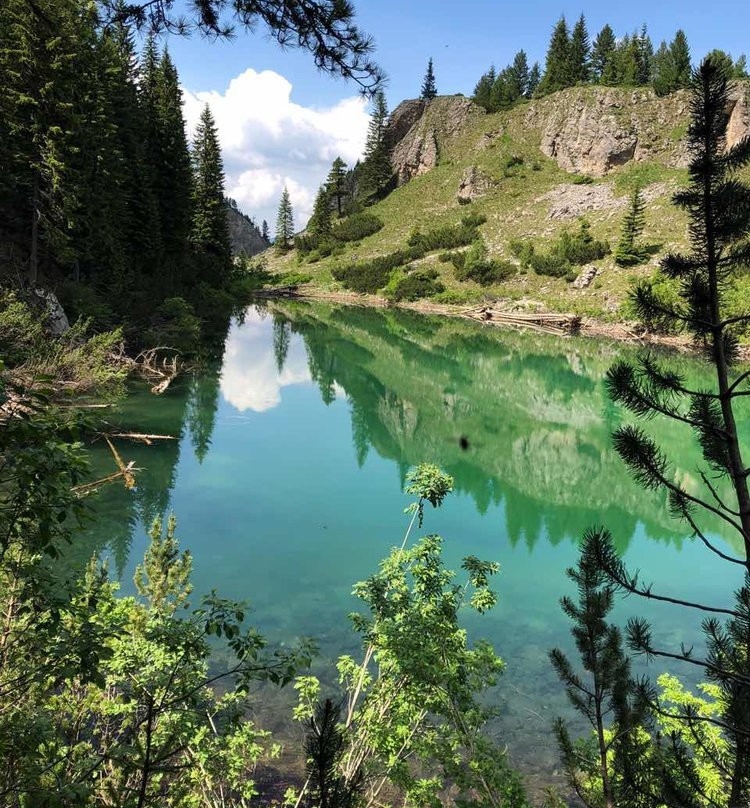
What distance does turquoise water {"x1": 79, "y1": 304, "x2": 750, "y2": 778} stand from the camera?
32.7 ft

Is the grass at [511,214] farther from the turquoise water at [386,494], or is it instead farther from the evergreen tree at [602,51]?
the turquoise water at [386,494]

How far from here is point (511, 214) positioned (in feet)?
245

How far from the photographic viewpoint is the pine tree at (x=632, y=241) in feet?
174

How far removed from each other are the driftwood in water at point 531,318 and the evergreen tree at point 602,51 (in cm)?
5981

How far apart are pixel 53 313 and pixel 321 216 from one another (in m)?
79.2

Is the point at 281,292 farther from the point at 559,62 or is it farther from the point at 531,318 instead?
the point at 559,62

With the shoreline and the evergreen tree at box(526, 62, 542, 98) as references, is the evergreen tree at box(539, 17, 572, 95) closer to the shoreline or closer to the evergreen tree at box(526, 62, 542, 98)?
the evergreen tree at box(526, 62, 542, 98)

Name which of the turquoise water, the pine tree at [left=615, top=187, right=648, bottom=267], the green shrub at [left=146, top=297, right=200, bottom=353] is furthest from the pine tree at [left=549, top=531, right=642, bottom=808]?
the pine tree at [left=615, top=187, right=648, bottom=267]

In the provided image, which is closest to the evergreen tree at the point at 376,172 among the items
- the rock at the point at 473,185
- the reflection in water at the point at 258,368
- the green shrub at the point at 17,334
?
the rock at the point at 473,185

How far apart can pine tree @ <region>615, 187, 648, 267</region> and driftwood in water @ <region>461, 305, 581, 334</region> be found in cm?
890

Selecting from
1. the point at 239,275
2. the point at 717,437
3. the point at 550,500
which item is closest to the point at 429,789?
the point at 717,437

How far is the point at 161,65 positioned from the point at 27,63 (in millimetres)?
34512

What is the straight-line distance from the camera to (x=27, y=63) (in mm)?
20781

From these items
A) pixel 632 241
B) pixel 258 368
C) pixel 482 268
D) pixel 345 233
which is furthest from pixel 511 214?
pixel 258 368
